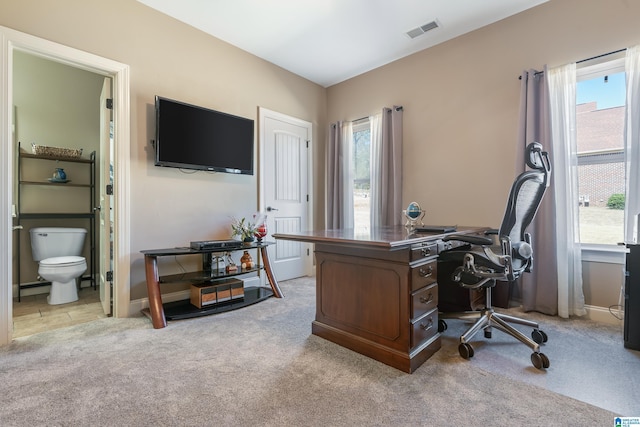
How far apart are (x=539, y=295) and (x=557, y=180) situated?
3.34ft

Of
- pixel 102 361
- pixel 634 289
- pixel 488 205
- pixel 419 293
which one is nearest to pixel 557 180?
pixel 488 205

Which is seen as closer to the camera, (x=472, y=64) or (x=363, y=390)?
(x=363, y=390)

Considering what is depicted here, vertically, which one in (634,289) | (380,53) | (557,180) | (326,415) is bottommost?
(326,415)

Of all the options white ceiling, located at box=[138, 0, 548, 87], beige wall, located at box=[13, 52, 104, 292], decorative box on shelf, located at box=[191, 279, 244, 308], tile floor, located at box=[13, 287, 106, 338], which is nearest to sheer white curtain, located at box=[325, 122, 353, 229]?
white ceiling, located at box=[138, 0, 548, 87]

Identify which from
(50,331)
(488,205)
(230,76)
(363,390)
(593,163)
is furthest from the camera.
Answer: (230,76)

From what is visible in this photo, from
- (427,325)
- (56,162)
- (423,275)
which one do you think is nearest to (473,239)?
(423,275)

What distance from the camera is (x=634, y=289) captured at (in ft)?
6.64

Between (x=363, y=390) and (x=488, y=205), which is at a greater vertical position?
(x=488, y=205)

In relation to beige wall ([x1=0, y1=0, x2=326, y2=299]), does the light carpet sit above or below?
below

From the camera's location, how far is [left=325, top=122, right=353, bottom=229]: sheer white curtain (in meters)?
4.19

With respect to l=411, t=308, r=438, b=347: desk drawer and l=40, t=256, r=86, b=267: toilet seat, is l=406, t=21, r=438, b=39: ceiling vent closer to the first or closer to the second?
l=411, t=308, r=438, b=347: desk drawer

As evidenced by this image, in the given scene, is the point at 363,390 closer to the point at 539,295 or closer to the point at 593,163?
the point at 539,295

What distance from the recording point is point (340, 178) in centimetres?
422

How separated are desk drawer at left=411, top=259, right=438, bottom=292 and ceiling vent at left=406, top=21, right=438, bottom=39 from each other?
8.19ft
